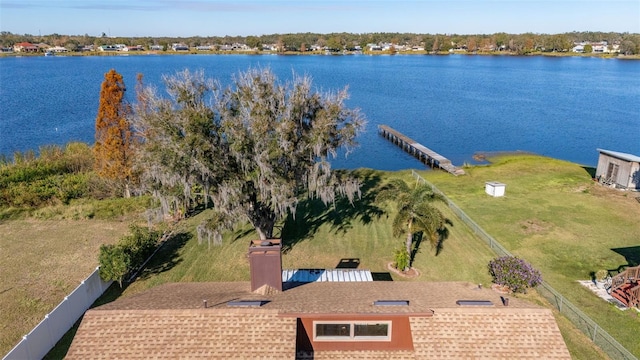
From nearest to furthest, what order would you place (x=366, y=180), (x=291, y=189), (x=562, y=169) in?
(x=291, y=189)
(x=366, y=180)
(x=562, y=169)

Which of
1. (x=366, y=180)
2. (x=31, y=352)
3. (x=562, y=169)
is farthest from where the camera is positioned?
(x=562, y=169)

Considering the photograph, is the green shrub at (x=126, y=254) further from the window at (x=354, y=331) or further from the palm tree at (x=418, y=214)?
the palm tree at (x=418, y=214)

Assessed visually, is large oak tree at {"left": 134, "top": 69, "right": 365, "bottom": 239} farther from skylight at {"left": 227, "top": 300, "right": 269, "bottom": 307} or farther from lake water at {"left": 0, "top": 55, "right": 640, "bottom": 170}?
lake water at {"left": 0, "top": 55, "right": 640, "bottom": 170}

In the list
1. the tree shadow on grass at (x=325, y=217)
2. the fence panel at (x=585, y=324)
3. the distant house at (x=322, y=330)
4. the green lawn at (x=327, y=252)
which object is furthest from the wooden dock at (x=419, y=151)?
the distant house at (x=322, y=330)

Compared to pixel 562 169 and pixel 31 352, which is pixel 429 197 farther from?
pixel 562 169

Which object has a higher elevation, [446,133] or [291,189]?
[291,189]

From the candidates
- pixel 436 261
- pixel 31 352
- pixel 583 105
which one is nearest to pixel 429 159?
pixel 436 261
